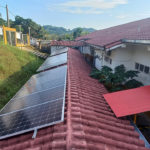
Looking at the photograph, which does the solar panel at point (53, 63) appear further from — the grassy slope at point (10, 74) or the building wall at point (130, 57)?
the building wall at point (130, 57)

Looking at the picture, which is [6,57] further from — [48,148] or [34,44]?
[34,44]

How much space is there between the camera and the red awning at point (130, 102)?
3.87 m

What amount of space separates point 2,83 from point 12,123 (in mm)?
7955

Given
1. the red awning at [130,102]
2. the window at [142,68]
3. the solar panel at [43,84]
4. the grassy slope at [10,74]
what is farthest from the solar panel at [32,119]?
the window at [142,68]

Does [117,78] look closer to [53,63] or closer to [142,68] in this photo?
[142,68]

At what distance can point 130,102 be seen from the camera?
438 cm

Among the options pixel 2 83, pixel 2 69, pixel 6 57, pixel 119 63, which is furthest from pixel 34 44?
pixel 119 63

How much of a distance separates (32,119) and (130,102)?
326 cm

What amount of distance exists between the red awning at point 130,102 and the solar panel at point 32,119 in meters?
1.95

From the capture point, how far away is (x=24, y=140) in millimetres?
2523

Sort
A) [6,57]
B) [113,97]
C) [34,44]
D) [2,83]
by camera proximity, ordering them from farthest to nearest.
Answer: [34,44]
[6,57]
[2,83]
[113,97]

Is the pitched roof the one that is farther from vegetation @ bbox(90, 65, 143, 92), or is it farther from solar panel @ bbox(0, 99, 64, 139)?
solar panel @ bbox(0, 99, 64, 139)

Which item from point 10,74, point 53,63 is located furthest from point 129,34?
point 10,74

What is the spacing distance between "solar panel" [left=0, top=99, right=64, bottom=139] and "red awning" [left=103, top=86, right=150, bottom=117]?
1951 mm
